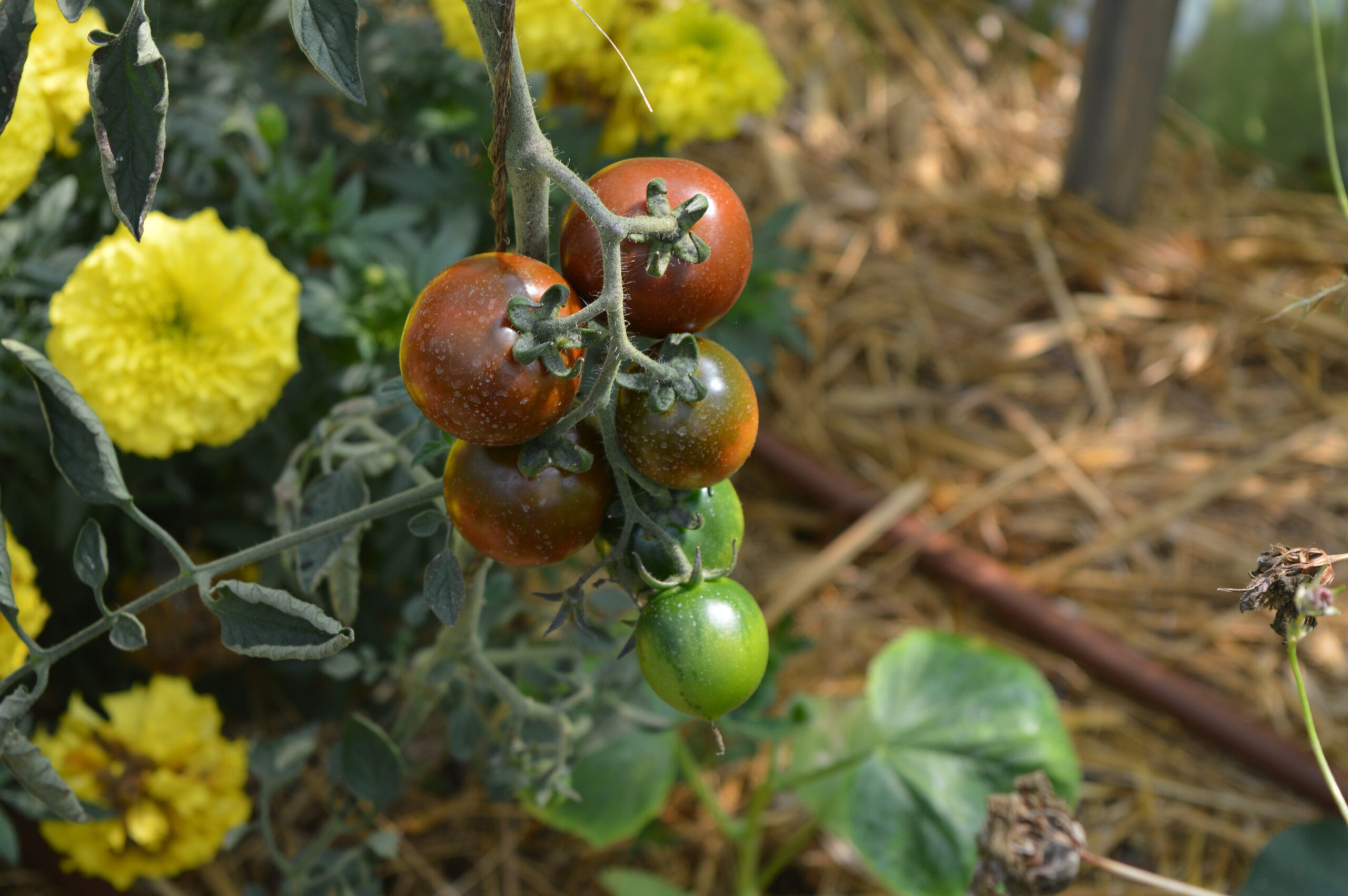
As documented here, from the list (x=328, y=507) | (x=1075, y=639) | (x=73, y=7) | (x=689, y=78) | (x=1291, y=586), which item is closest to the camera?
(x=73, y=7)

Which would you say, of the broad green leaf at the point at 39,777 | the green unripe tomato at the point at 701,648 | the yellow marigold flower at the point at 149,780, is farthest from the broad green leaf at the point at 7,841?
the green unripe tomato at the point at 701,648

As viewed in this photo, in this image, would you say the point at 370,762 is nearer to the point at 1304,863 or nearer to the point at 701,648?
the point at 701,648

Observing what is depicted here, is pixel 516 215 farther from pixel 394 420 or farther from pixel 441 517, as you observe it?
pixel 394 420

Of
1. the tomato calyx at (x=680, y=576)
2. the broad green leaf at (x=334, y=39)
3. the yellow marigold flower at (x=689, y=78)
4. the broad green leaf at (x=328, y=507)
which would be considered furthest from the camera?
the yellow marigold flower at (x=689, y=78)

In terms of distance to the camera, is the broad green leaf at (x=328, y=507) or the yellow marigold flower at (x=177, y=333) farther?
the yellow marigold flower at (x=177, y=333)

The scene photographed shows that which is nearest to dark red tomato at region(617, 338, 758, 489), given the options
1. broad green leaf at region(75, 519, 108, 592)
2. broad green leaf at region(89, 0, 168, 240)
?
broad green leaf at region(89, 0, 168, 240)

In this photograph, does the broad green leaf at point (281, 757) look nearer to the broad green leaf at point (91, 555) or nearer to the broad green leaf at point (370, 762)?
the broad green leaf at point (370, 762)

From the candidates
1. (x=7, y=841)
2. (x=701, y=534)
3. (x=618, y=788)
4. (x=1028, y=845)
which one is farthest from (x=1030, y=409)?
(x=7, y=841)

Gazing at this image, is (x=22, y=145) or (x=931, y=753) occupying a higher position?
(x=22, y=145)
